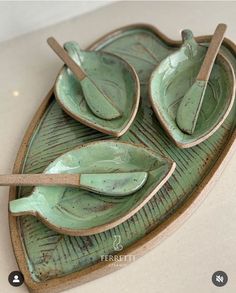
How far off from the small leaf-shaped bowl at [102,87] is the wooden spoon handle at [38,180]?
131 mm

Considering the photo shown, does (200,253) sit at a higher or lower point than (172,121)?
lower

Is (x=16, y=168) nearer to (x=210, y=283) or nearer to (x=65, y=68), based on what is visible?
(x=65, y=68)

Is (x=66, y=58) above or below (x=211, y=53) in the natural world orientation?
above

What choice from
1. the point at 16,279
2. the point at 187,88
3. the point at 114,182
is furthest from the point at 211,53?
the point at 16,279

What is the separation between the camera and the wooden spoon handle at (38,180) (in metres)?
0.77

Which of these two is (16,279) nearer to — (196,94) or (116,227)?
(116,227)

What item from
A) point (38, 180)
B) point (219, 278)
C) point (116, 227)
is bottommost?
point (219, 278)

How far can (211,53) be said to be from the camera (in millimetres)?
910

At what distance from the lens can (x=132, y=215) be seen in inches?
29.8

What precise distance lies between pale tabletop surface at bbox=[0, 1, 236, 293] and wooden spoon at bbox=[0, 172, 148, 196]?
0.10 meters

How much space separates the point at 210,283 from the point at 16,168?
0.40 meters

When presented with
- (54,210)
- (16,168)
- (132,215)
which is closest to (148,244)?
(132,215)

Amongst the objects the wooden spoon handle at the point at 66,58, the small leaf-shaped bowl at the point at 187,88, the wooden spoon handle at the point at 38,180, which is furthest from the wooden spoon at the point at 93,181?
the wooden spoon handle at the point at 66,58

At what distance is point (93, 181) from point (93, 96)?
21 cm
